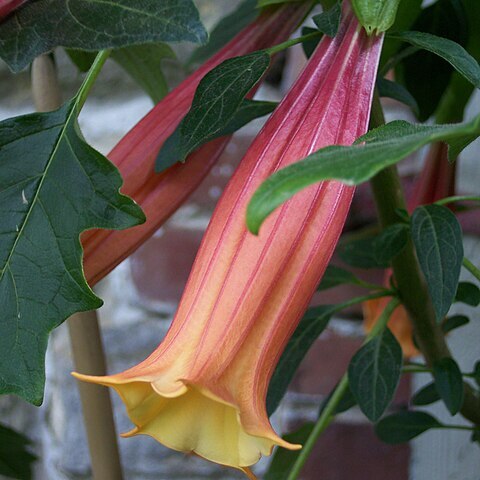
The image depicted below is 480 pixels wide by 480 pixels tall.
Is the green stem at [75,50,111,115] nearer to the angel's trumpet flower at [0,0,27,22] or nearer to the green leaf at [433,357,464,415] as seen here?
the angel's trumpet flower at [0,0,27,22]

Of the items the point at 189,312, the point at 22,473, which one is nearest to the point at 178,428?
the point at 189,312

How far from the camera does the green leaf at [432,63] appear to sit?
38cm

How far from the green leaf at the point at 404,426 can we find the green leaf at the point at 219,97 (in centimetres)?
24

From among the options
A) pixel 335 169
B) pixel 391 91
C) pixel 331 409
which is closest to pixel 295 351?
pixel 331 409

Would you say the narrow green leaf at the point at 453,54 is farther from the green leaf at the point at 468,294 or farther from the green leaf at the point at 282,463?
the green leaf at the point at 282,463

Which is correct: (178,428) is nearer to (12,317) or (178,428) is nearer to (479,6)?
(12,317)

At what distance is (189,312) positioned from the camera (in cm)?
24

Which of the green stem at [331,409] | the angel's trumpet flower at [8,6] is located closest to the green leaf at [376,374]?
the green stem at [331,409]

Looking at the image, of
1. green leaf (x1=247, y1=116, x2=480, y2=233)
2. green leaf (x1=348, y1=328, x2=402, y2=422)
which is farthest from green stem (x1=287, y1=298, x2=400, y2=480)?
green leaf (x1=247, y1=116, x2=480, y2=233)

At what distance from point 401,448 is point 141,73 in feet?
1.18

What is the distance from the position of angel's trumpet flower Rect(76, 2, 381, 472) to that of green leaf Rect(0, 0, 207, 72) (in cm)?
5

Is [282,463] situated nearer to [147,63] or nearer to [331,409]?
[331,409]

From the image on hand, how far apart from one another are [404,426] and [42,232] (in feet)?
0.89

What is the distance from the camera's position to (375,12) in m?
0.25
